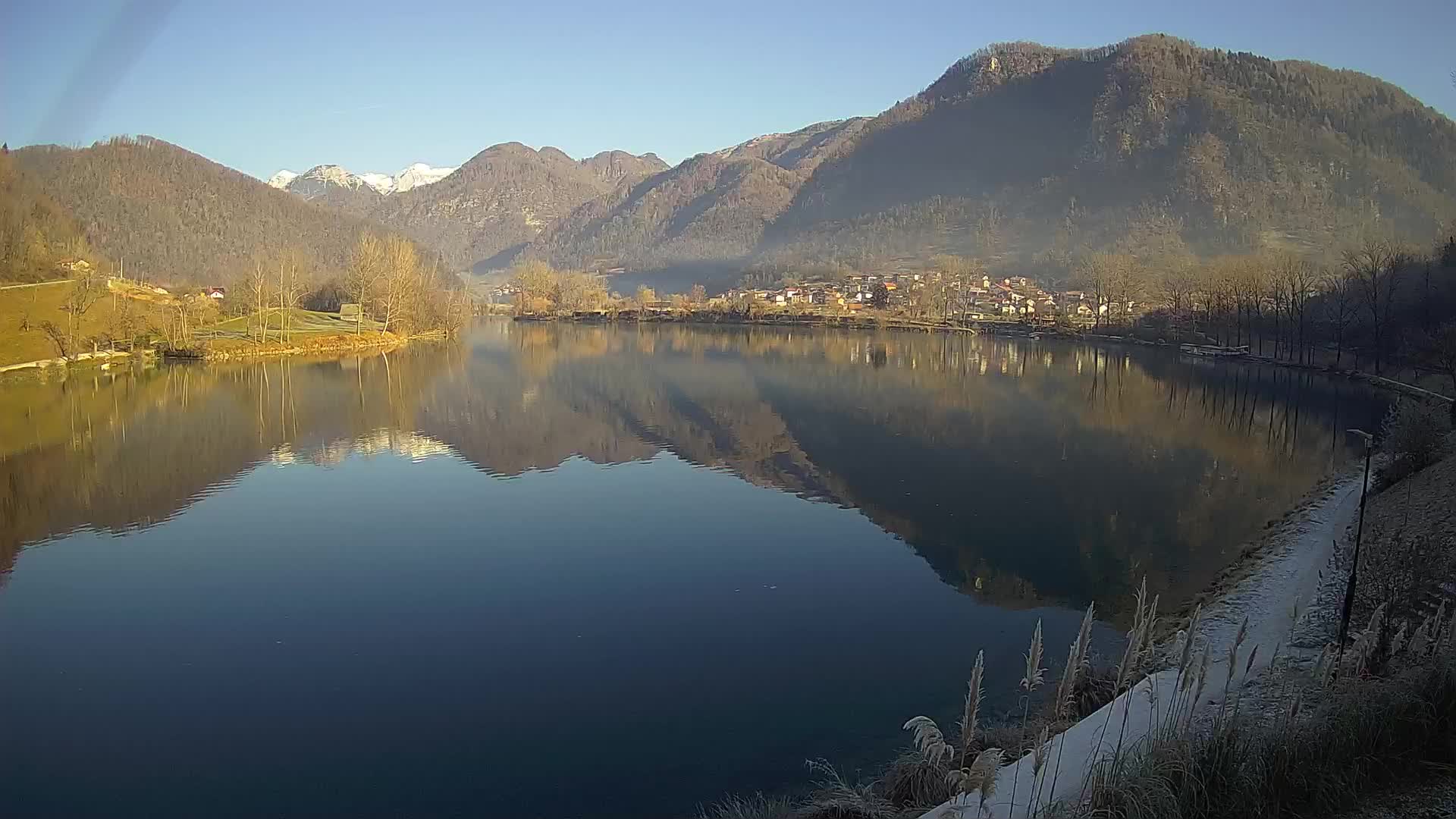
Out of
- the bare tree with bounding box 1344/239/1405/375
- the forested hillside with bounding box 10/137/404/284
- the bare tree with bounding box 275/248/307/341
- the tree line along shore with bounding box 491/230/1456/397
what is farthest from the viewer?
the forested hillside with bounding box 10/137/404/284

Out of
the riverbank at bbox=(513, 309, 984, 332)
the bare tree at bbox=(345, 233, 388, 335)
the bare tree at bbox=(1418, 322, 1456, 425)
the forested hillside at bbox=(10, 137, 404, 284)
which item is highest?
the forested hillside at bbox=(10, 137, 404, 284)

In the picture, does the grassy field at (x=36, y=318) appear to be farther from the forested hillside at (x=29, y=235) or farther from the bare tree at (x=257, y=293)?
the bare tree at (x=257, y=293)

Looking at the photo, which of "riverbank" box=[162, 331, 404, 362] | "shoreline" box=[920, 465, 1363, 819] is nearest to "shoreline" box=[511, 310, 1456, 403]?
"shoreline" box=[920, 465, 1363, 819]

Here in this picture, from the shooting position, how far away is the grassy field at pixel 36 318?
40.0 meters

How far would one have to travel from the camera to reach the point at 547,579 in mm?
13891

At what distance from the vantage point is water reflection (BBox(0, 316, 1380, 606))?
16.8m

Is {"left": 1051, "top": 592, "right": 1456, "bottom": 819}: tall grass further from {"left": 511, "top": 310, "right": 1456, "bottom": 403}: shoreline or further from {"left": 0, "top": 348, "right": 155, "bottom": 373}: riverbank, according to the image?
{"left": 0, "top": 348, "right": 155, "bottom": 373}: riverbank

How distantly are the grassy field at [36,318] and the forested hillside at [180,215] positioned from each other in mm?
32035

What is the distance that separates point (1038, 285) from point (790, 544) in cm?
10466

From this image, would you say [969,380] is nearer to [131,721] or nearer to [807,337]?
[807,337]

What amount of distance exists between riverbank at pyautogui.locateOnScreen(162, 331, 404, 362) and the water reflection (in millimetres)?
3859

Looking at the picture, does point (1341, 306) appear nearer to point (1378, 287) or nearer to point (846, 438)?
point (1378, 287)

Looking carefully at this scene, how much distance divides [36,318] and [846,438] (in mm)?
40466

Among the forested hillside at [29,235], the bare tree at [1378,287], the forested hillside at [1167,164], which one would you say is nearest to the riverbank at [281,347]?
the forested hillside at [29,235]
